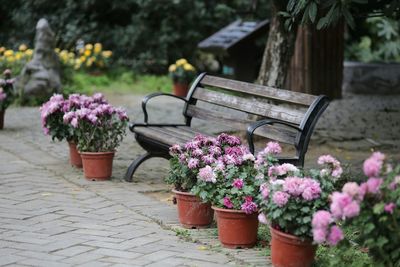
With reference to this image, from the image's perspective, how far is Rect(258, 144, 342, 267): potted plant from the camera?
384cm

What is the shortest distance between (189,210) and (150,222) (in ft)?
1.20

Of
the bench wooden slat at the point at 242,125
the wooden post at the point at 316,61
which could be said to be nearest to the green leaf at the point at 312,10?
the bench wooden slat at the point at 242,125

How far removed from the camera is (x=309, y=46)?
1216 cm

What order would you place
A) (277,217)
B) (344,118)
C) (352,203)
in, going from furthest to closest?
(344,118), (277,217), (352,203)

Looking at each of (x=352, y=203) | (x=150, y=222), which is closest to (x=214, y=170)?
(x=150, y=222)

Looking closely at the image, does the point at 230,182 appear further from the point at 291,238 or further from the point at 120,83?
the point at 120,83

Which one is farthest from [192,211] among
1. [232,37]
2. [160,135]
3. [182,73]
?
[232,37]

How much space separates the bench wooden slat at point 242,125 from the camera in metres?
5.43

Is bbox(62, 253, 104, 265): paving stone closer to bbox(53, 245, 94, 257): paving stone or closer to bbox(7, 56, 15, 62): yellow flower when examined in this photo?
bbox(53, 245, 94, 257): paving stone

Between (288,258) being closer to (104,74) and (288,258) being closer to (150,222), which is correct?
(150,222)

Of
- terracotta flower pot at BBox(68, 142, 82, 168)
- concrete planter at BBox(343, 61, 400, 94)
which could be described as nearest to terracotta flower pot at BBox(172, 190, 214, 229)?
terracotta flower pot at BBox(68, 142, 82, 168)

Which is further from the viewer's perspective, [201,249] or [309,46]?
[309,46]

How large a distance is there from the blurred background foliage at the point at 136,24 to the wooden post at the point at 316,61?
3.57m

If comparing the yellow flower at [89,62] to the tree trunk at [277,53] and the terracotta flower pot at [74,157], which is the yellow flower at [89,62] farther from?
the terracotta flower pot at [74,157]
